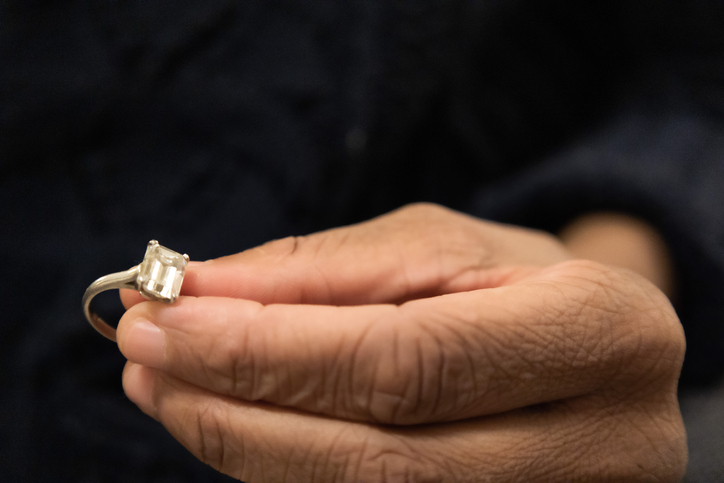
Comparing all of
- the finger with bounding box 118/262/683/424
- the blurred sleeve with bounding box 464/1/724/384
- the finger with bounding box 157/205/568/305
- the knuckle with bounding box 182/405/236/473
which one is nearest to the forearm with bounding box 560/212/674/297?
the blurred sleeve with bounding box 464/1/724/384

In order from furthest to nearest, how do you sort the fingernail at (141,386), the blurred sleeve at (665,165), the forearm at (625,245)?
the forearm at (625,245) → the blurred sleeve at (665,165) → the fingernail at (141,386)

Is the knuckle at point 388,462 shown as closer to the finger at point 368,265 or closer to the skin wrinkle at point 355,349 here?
the skin wrinkle at point 355,349

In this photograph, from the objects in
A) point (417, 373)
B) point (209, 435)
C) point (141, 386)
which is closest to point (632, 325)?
point (417, 373)

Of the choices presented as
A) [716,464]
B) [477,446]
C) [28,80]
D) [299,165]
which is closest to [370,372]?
[477,446]

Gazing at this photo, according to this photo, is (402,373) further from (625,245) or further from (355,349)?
(625,245)

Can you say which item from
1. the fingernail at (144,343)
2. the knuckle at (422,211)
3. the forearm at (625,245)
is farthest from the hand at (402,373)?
the forearm at (625,245)

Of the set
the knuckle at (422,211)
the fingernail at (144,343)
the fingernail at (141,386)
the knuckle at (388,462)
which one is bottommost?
the knuckle at (388,462)

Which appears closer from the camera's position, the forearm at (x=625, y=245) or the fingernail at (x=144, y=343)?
the fingernail at (x=144, y=343)

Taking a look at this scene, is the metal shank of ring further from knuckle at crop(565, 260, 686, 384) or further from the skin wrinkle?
knuckle at crop(565, 260, 686, 384)

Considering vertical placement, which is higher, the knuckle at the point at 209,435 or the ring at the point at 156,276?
the ring at the point at 156,276
